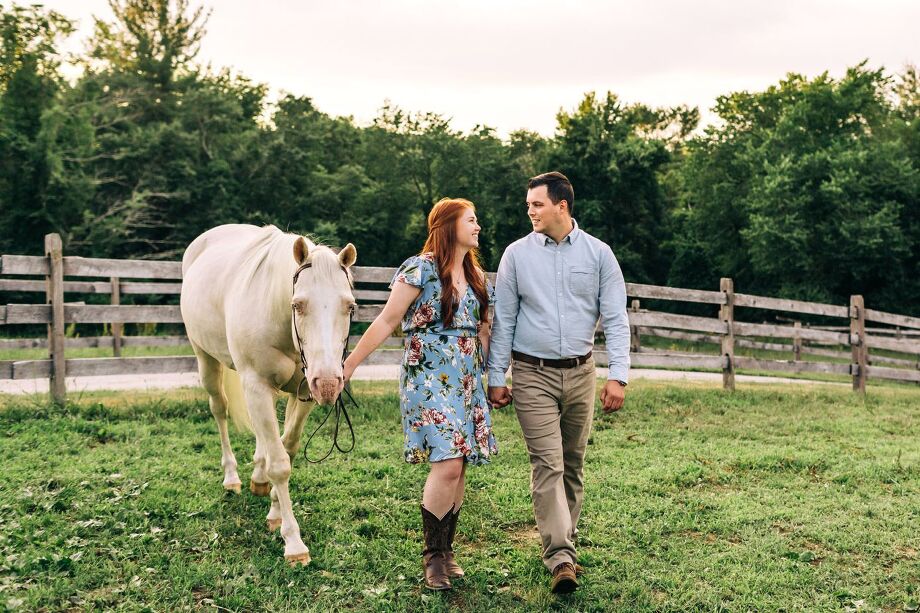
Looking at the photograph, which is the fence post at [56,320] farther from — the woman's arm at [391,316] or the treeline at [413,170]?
the treeline at [413,170]

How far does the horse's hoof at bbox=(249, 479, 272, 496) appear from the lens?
4609 mm

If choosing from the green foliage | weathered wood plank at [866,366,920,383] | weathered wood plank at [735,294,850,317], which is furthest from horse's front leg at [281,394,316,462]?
the green foliage

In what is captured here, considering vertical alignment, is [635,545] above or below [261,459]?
below

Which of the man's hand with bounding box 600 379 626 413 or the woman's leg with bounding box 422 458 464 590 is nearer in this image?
the woman's leg with bounding box 422 458 464 590

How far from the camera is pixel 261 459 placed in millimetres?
4598

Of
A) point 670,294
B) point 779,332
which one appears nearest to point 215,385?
point 670,294

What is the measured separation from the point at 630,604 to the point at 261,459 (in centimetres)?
245

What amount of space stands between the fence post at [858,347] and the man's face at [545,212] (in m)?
8.92

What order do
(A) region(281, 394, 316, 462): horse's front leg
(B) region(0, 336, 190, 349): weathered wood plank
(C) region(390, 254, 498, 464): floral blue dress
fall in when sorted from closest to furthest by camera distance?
(C) region(390, 254, 498, 464): floral blue dress
(A) region(281, 394, 316, 462): horse's front leg
(B) region(0, 336, 190, 349): weathered wood plank

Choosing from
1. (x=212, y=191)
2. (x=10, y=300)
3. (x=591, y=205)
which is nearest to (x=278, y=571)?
(x=10, y=300)

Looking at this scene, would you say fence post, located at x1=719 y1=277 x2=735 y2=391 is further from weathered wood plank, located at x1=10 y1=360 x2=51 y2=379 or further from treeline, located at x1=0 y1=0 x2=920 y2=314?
treeline, located at x1=0 y1=0 x2=920 y2=314

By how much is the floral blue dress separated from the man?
0.25 m

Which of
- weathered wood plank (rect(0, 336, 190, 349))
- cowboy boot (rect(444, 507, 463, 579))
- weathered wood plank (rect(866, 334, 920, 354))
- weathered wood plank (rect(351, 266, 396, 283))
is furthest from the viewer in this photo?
weathered wood plank (rect(866, 334, 920, 354))

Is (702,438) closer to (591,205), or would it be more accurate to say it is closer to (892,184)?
(591,205)
